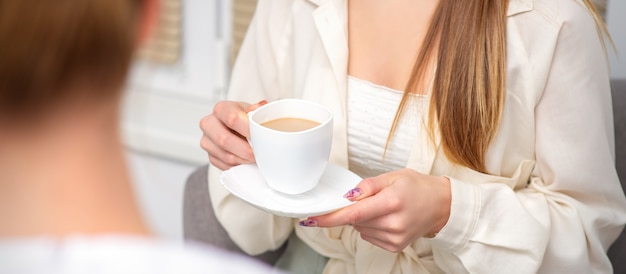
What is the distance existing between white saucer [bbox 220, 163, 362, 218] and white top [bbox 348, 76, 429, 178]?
149mm

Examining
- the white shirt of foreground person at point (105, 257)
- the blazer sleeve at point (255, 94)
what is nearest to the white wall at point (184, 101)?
the blazer sleeve at point (255, 94)

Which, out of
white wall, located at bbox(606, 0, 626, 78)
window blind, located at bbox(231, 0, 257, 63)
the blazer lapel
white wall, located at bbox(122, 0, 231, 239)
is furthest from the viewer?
white wall, located at bbox(122, 0, 231, 239)

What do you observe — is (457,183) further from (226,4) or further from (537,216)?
(226,4)

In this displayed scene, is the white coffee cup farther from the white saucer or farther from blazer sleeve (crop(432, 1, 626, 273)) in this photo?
blazer sleeve (crop(432, 1, 626, 273))

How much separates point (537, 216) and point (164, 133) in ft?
4.08

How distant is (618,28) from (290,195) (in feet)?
2.41

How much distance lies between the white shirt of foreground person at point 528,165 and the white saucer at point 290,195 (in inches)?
5.8

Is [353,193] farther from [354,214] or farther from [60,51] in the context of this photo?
[60,51]

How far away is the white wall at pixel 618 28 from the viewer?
56.9 inches

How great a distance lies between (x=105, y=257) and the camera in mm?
526

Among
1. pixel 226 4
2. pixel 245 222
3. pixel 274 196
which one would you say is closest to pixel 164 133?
pixel 226 4

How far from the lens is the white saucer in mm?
996

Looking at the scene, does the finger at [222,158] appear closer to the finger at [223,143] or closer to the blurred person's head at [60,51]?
the finger at [223,143]

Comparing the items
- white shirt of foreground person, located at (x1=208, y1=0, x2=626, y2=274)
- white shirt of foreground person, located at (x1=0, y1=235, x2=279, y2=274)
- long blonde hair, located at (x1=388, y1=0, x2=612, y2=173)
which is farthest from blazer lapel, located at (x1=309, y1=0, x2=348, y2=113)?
white shirt of foreground person, located at (x1=0, y1=235, x2=279, y2=274)
